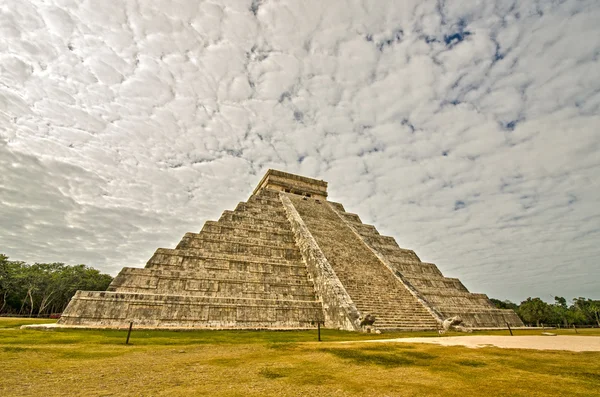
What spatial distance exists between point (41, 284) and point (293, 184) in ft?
106

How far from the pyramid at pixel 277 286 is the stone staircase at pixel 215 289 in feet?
0.13

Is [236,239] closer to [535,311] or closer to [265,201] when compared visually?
[265,201]

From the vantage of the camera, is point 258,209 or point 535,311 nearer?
point 258,209

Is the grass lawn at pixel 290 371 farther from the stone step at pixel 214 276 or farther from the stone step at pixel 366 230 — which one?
the stone step at pixel 366 230

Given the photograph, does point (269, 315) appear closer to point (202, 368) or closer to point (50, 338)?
point (50, 338)

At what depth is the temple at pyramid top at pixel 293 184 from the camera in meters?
30.5

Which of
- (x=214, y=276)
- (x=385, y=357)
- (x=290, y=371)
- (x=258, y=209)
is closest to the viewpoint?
(x=290, y=371)

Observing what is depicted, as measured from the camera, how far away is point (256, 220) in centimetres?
2111

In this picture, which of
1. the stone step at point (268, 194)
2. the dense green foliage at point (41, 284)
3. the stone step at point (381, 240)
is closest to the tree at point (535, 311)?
the stone step at point (381, 240)

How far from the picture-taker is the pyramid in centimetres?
1241

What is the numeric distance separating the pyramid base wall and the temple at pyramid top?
58.1 ft

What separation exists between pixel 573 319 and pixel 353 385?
58324 mm

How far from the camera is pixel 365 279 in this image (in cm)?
1692

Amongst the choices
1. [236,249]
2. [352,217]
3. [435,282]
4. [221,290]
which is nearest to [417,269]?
[435,282]
